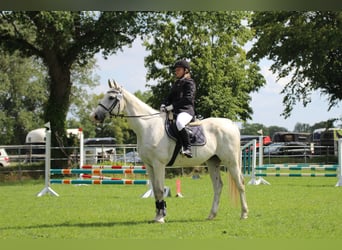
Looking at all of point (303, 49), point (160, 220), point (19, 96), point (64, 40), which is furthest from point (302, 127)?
point (160, 220)

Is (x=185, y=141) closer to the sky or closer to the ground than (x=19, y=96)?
closer to the ground

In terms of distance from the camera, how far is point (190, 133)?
7543 mm

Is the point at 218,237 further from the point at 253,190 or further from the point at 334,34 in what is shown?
the point at 334,34

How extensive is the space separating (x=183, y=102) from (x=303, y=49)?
2128cm

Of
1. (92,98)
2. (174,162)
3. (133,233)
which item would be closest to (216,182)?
(174,162)

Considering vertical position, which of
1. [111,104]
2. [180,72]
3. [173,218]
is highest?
[180,72]

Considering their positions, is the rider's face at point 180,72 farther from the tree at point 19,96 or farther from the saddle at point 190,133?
the tree at point 19,96

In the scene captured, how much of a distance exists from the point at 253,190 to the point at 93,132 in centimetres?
3895

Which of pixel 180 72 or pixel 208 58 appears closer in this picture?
pixel 180 72

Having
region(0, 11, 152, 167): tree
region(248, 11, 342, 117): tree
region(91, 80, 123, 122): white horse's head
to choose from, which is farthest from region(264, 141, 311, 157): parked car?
region(91, 80, 123, 122): white horse's head

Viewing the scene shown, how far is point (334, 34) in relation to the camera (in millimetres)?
25719

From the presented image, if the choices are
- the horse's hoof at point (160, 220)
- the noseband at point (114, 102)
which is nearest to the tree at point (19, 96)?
the noseband at point (114, 102)

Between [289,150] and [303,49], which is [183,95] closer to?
[289,150]

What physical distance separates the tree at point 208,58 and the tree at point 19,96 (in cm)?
1478
